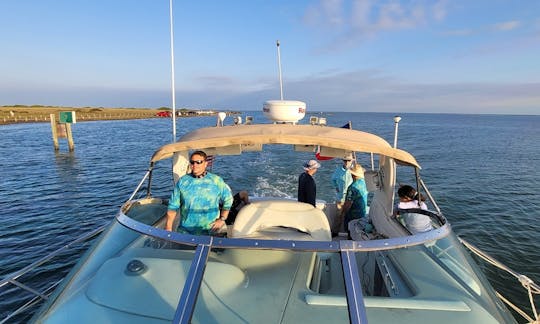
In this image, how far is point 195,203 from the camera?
3.54 m

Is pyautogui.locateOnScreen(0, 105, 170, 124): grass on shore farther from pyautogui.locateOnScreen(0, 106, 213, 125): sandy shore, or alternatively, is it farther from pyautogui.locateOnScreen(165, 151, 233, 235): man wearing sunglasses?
pyautogui.locateOnScreen(165, 151, 233, 235): man wearing sunglasses

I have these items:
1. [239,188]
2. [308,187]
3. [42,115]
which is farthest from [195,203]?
[42,115]

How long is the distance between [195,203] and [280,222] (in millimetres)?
947

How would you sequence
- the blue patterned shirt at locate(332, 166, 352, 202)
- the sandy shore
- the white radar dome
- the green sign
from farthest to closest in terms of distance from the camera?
the sandy shore → the green sign → the blue patterned shirt at locate(332, 166, 352, 202) → the white radar dome

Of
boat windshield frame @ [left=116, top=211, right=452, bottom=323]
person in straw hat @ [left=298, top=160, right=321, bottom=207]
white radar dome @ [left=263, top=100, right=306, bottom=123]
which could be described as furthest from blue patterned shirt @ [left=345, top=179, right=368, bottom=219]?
boat windshield frame @ [left=116, top=211, right=452, bottom=323]

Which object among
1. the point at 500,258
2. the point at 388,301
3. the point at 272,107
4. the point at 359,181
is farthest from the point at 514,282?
the point at 388,301

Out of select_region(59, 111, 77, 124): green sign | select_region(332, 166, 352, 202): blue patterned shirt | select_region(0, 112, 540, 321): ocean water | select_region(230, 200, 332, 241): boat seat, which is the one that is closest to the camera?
select_region(230, 200, 332, 241): boat seat

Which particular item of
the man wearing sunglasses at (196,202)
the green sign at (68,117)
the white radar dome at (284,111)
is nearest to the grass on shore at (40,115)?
the green sign at (68,117)

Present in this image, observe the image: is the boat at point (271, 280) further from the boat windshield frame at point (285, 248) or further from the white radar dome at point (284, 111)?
the white radar dome at point (284, 111)

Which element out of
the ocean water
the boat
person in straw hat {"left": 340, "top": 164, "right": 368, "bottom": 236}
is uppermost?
the boat

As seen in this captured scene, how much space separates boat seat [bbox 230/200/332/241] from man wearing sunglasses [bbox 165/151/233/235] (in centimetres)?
31

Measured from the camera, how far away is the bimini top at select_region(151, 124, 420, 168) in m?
3.10

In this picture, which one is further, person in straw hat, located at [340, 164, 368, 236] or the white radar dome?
person in straw hat, located at [340, 164, 368, 236]

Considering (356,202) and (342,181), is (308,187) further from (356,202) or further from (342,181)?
(342,181)
